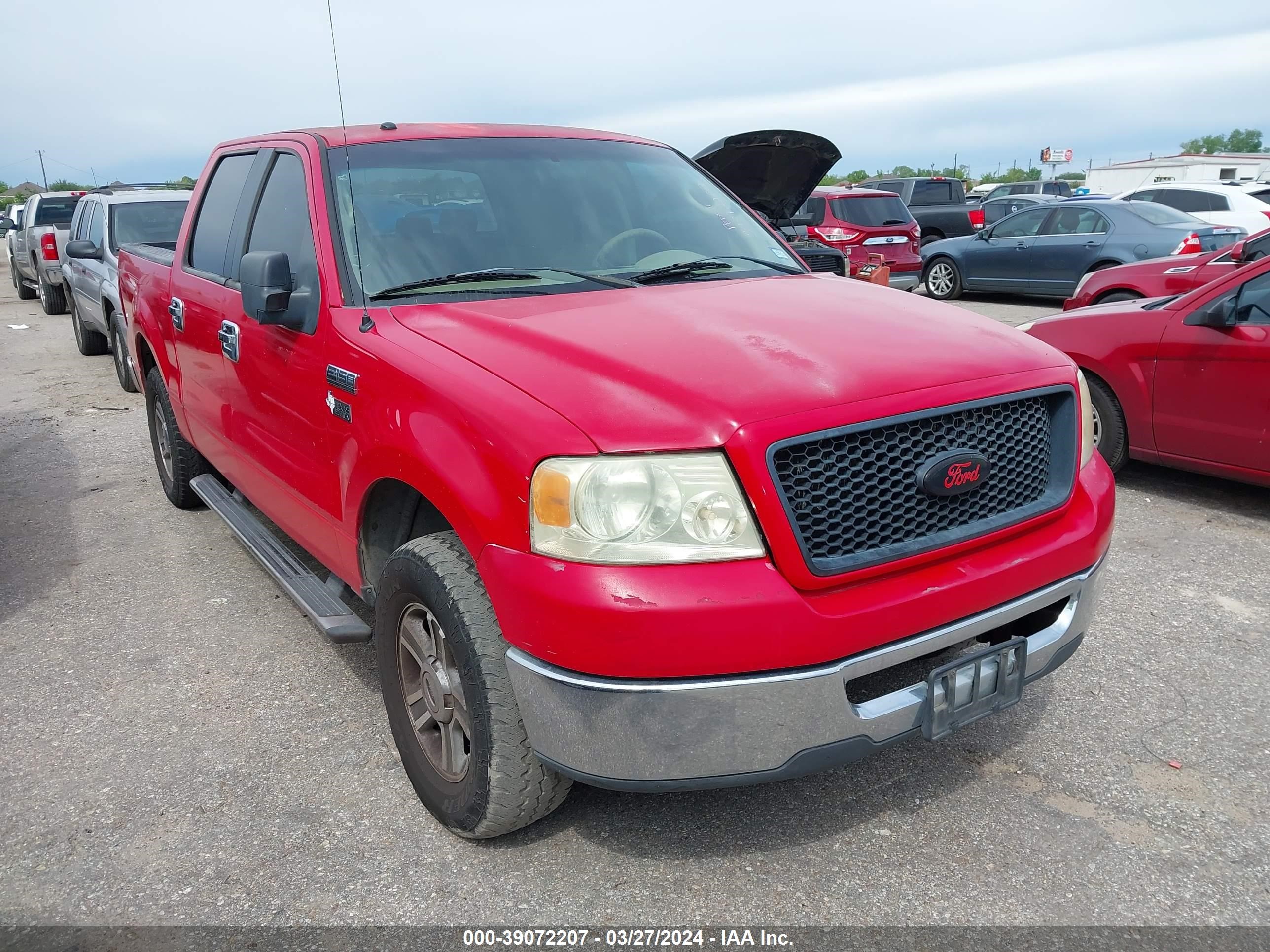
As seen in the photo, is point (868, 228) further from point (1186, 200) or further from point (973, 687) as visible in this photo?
point (973, 687)

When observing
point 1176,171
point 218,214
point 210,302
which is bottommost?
point 1176,171

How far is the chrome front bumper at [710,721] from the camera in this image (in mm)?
2166

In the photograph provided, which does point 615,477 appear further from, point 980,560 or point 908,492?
point 980,560

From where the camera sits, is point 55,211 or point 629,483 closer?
point 629,483

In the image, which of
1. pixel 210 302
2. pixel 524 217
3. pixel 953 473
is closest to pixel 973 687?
pixel 953 473

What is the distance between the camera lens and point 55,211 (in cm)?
1769

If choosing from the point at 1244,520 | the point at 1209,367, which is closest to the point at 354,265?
the point at 1209,367

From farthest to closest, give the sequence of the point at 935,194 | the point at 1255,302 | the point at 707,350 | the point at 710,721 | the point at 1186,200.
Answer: the point at 935,194, the point at 1186,200, the point at 1255,302, the point at 707,350, the point at 710,721

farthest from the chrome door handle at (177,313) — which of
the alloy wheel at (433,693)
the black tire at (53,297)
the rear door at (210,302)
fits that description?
the black tire at (53,297)

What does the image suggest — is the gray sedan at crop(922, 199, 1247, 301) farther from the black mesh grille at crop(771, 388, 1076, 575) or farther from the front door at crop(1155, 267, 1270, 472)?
the black mesh grille at crop(771, 388, 1076, 575)

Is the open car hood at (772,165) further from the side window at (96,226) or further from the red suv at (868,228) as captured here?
the red suv at (868,228)

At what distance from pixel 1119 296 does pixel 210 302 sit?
755 centimetres

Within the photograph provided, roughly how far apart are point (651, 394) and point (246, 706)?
82.4 inches

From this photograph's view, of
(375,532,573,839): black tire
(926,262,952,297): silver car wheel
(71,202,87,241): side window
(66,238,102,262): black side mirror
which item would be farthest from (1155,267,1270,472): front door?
(71,202,87,241): side window
